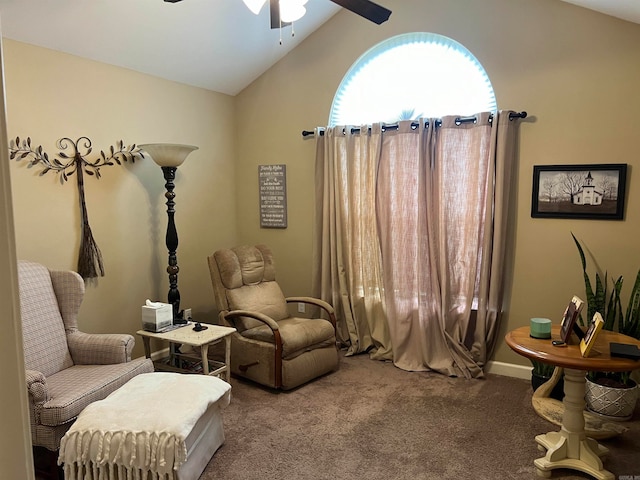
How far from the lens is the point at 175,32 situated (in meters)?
3.53

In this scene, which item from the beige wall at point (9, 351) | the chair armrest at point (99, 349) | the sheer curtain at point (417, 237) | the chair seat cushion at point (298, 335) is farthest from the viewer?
the sheer curtain at point (417, 237)

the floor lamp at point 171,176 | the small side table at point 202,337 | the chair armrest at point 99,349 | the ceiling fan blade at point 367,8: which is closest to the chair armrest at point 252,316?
the small side table at point 202,337

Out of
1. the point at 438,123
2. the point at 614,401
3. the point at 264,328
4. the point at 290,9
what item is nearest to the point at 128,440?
the point at 264,328

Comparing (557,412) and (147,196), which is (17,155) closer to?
(147,196)

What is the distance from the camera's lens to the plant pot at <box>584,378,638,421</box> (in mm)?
2881

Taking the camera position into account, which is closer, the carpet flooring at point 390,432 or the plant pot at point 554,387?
the carpet flooring at point 390,432

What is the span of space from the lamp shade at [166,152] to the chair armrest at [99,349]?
4.48ft

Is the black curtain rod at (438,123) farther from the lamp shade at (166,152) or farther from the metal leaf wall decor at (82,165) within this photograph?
the metal leaf wall decor at (82,165)

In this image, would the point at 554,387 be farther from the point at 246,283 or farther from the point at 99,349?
the point at 99,349

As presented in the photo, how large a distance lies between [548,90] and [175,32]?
9.30 ft

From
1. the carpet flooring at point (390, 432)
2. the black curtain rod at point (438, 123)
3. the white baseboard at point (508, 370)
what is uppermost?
the black curtain rod at point (438, 123)

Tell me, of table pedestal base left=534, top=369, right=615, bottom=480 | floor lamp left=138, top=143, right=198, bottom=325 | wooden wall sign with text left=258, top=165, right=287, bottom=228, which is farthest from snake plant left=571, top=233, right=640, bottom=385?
floor lamp left=138, top=143, right=198, bottom=325

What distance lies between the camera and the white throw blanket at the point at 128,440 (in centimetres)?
204

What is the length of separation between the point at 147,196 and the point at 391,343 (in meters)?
2.46
